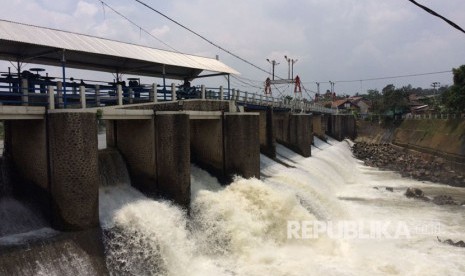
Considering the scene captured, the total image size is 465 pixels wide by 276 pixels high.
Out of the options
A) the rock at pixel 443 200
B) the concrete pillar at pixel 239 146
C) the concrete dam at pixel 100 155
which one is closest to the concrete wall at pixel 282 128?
the rock at pixel 443 200

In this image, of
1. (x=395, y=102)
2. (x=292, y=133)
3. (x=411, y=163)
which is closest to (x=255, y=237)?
(x=292, y=133)

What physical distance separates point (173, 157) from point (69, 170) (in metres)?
4.41

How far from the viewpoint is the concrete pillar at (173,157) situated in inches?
623

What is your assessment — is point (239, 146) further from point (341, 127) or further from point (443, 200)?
point (341, 127)

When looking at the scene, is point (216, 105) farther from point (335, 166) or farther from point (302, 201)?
point (335, 166)

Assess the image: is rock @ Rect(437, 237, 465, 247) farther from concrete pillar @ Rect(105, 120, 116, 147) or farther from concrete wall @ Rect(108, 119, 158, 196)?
concrete pillar @ Rect(105, 120, 116, 147)

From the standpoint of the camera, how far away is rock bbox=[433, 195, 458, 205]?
25406mm

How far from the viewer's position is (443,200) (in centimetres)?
2583

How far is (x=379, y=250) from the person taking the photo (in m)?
16.7

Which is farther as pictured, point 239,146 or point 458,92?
point 458,92

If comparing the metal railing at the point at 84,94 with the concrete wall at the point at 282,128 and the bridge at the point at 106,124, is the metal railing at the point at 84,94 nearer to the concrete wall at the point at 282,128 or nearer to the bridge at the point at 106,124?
the bridge at the point at 106,124

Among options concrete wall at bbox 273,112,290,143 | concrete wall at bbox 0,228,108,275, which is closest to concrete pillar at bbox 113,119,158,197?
concrete wall at bbox 0,228,108,275

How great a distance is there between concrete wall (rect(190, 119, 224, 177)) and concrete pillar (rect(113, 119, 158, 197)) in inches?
168

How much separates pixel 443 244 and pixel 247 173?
8.76 m
